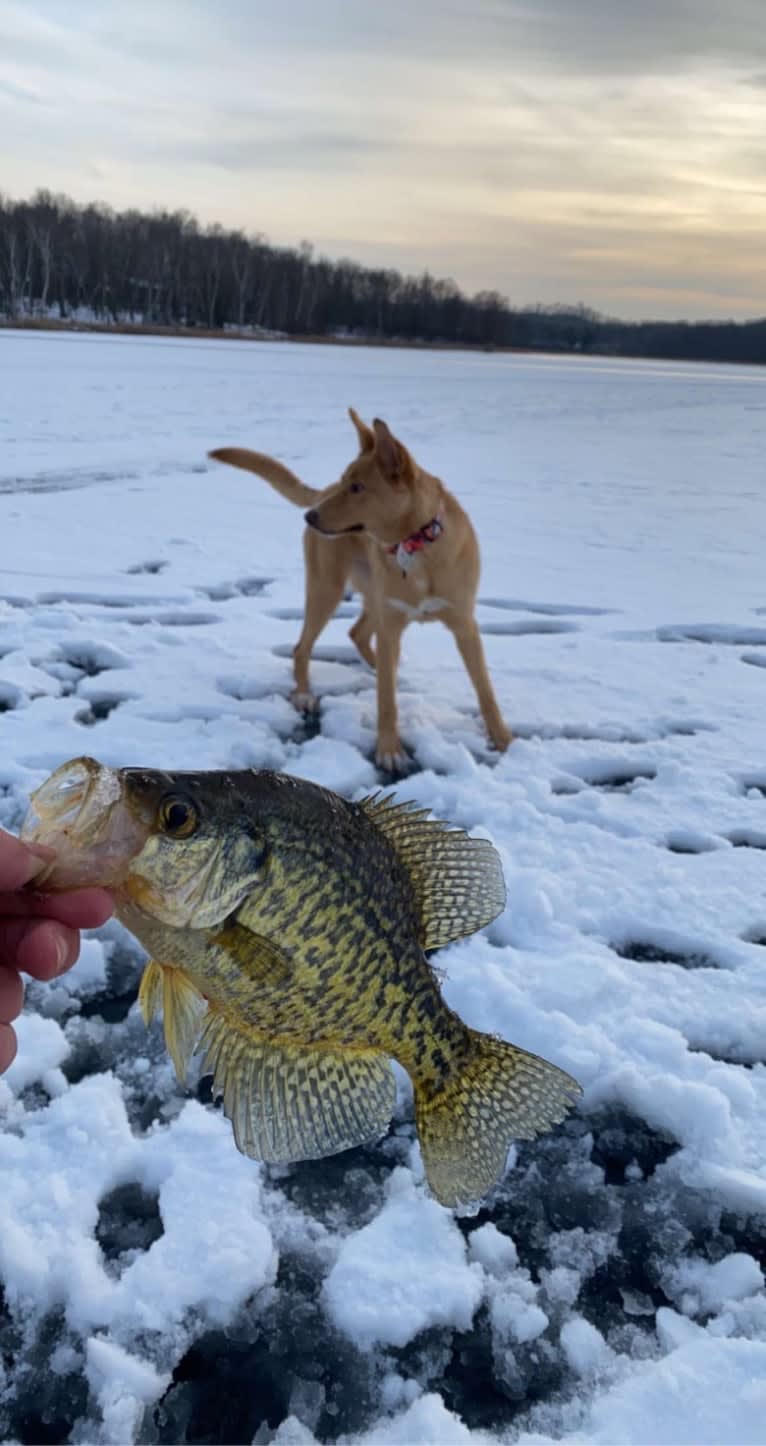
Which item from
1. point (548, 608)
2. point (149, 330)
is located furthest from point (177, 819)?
point (149, 330)

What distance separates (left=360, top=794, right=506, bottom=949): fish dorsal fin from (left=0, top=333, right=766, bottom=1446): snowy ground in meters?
1.20

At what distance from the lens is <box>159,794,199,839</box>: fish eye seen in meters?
1.46

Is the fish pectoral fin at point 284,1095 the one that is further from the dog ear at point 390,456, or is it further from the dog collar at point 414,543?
the dog ear at point 390,456

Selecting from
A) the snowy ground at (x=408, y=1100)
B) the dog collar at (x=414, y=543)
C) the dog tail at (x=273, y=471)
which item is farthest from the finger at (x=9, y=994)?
the dog tail at (x=273, y=471)

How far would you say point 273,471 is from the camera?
602 centimetres

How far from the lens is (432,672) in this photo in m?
6.69

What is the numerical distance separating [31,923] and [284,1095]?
56 cm

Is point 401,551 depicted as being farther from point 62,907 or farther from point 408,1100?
point 62,907

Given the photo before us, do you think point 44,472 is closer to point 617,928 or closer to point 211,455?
point 211,455

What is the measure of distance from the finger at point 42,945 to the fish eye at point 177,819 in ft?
1.62

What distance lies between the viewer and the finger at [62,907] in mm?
1688

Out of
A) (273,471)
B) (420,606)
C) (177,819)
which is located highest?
(273,471)

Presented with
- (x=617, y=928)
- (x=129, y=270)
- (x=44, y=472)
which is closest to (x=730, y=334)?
(x=129, y=270)

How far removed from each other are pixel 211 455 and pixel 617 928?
341 cm
